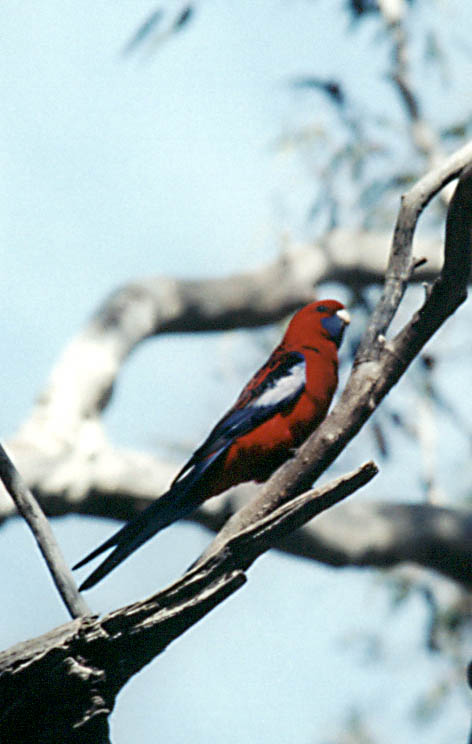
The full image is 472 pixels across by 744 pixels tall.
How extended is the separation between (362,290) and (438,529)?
5.07 ft

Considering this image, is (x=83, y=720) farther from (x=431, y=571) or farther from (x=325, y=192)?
(x=325, y=192)

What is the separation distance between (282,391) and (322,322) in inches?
13.5

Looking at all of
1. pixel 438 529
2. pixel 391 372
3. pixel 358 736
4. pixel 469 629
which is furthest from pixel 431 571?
pixel 391 372

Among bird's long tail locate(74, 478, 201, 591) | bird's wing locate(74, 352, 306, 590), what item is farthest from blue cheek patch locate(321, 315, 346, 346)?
bird's long tail locate(74, 478, 201, 591)

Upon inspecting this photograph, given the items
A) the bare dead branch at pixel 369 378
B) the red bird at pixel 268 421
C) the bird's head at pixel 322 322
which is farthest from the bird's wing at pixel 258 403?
the bare dead branch at pixel 369 378

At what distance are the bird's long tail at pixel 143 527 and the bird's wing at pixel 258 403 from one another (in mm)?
172

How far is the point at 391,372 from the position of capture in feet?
4.89

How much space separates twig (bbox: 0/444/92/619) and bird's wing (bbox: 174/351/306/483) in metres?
0.50

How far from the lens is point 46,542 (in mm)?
1437

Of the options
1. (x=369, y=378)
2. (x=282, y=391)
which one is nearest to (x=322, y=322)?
(x=282, y=391)

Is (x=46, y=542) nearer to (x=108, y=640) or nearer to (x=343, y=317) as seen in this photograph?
(x=108, y=640)

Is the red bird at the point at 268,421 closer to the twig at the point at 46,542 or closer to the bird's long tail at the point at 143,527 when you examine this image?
the bird's long tail at the point at 143,527

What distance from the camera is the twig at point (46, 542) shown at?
1.42 metres

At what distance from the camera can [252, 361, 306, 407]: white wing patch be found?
79.7 inches
